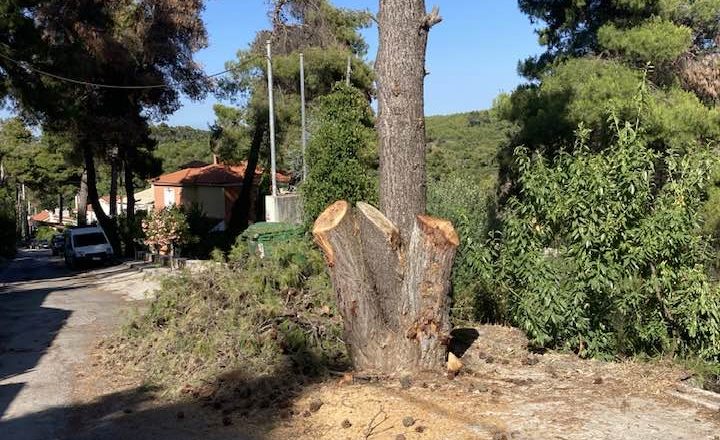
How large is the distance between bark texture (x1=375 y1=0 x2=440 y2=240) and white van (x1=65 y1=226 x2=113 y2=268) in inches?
964

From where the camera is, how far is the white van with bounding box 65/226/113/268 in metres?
29.0

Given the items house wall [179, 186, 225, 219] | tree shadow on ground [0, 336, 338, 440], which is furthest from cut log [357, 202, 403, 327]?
house wall [179, 186, 225, 219]

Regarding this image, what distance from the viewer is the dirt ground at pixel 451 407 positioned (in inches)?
208

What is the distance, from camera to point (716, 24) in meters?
17.5

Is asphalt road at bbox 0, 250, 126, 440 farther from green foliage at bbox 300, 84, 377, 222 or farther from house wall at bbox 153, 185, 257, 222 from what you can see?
house wall at bbox 153, 185, 257, 222

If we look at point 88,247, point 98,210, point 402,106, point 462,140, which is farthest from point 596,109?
point 462,140

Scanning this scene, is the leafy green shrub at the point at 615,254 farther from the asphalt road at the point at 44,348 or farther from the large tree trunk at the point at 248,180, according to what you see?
the large tree trunk at the point at 248,180

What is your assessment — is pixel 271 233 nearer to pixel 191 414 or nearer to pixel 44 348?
pixel 44 348

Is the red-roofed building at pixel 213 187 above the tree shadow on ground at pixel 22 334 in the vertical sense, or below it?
above

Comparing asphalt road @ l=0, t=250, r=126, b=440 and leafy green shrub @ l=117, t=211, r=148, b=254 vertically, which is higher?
leafy green shrub @ l=117, t=211, r=148, b=254

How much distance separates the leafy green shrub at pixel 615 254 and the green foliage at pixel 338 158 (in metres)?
5.80

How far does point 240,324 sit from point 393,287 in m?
2.11

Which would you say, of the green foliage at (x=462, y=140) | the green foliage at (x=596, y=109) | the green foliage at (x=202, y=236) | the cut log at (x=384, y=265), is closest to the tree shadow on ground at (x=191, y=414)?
the cut log at (x=384, y=265)

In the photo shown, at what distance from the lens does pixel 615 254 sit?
6.84m
